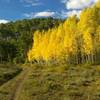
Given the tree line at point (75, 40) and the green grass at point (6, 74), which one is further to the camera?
the tree line at point (75, 40)

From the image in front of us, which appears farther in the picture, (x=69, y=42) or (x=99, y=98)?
(x=69, y=42)

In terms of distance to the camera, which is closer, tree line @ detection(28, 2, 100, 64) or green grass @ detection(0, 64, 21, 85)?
green grass @ detection(0, 64, 21, 85)

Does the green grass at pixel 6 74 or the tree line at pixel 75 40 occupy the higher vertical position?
the tree line at pixel 75 40

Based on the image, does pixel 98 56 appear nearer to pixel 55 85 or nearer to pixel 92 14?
pixel 92 14

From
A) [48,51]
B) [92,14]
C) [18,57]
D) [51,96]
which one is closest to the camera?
[51,96]

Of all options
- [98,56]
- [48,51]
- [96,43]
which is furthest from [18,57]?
[96,43]

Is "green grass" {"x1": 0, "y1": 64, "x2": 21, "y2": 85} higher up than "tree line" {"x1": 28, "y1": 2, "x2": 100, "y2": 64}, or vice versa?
"tree line" {"x1": 28, "y1": 2, "x2": 100, "y2": 64}

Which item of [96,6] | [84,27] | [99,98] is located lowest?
[99,98]

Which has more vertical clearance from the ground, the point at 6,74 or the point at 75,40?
the point at 75,40

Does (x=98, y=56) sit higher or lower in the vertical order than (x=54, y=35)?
lower

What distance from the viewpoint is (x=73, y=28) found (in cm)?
7512

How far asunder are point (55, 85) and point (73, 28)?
3946 centimetres

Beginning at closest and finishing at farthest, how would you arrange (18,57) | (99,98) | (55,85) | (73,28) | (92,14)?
(99,98), (55,85), (92,14), (73,28), (18,57)

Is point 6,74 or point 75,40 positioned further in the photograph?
point 75,40
